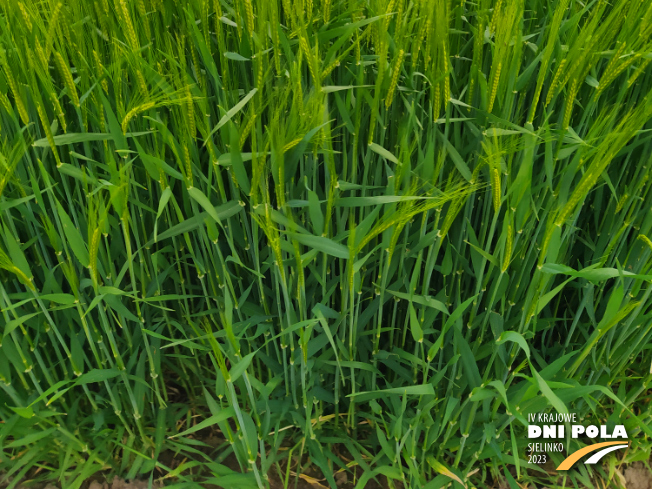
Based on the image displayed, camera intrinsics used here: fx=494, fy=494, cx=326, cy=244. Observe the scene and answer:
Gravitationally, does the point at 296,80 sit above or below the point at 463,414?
above

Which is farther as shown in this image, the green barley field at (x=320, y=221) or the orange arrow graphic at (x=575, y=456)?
the orange arrow graphic at (x=575, y=456)

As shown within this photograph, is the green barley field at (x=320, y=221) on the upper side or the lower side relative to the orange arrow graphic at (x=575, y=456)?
upper

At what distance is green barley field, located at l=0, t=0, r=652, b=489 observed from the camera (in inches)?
26.9

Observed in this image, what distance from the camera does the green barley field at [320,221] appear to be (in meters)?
0.68

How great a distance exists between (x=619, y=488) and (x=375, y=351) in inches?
22.2

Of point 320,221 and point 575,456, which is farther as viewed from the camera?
point 575,456

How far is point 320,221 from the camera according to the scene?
70 cm

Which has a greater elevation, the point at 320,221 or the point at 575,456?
the point at 320,221

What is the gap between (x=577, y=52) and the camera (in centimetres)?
70

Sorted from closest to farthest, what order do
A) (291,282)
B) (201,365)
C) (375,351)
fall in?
1. (291,282)
2. (375,351)
3. (201,365)

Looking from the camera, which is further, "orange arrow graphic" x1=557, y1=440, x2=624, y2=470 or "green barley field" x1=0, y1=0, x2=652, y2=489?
"orange arrow graphic" x1=557, y1=440, x2=624, y2=470

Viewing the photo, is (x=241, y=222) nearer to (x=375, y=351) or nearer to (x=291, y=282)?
(x=291, y=282)

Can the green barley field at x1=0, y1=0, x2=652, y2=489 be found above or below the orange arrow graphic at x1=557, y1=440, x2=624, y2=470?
above

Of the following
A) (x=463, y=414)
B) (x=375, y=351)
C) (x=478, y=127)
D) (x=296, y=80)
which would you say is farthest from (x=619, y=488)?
(x=296, y=80)
